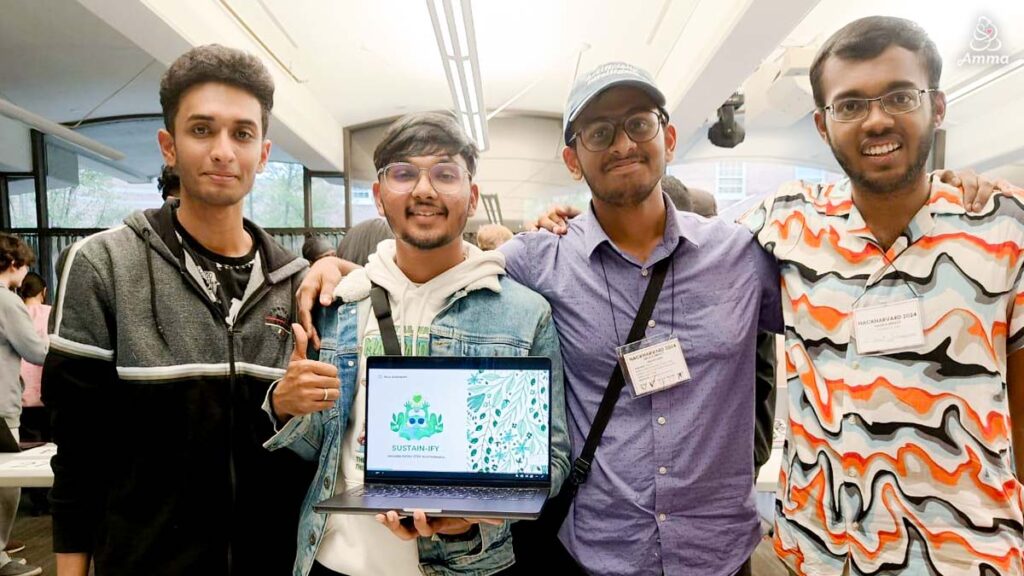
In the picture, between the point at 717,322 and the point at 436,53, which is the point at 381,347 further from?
the point at 436,53

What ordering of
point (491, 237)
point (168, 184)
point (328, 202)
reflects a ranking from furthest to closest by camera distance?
point (328, 202) < point (491, 237) < point (168, 184)

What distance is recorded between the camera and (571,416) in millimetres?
1472

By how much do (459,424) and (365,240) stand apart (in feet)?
5.28

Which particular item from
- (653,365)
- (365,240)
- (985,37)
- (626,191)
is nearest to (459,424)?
(653,365)

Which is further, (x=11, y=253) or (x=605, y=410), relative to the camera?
(x=11, y=253)

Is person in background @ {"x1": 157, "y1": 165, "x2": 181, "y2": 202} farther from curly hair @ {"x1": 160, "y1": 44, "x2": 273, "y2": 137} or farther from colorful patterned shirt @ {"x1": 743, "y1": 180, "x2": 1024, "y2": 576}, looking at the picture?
colorful patterned shirt @ {"x1": 743, "y1": 180, "x2": 1024, "y2": 576}

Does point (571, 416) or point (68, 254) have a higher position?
point (68, 254)

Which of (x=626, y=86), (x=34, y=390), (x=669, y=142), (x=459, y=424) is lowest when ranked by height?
(x=34, y=390)

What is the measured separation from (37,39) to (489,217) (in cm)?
527

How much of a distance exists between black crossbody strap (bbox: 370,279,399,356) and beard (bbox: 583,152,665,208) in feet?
1.96

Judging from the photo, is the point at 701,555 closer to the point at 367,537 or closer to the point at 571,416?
the point at 571,416

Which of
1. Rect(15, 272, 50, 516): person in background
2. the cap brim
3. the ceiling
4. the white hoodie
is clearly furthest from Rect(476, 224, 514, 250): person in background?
Rect(15, 272, 50, 516): person in background

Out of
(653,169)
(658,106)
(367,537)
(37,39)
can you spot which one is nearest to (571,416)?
(367,537)

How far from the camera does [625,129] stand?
150 centimetres
